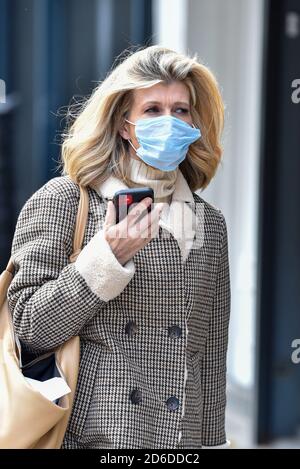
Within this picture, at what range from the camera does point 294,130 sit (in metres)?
4.87

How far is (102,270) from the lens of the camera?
85.7 inches

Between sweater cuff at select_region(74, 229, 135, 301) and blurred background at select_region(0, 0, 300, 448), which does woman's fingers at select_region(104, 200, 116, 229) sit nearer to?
sweater cuff at select_region(74, 229, 135, 301)

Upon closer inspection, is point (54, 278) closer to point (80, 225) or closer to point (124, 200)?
point (80, 225)

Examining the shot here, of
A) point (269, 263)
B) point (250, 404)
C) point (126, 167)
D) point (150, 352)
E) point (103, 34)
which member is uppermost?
point (103, 34)

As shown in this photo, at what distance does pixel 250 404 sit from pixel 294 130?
5.09ft

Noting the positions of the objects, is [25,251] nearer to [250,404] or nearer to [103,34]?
[250,404]

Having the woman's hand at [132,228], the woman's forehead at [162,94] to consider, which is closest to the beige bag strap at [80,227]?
the woman's hand at [132,228]

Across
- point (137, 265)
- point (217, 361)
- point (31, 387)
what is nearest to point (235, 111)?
point (217, 361)

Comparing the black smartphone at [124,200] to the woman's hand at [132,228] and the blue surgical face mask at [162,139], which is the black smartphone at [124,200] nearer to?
the woman's hand at [132,228]

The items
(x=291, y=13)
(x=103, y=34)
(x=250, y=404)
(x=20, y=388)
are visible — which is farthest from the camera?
(x=103, y=34)

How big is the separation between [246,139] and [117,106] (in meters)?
3.14

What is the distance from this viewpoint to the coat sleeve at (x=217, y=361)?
2496 millimetres

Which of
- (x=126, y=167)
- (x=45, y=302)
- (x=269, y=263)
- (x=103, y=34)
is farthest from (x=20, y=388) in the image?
(x=103, y=34)
